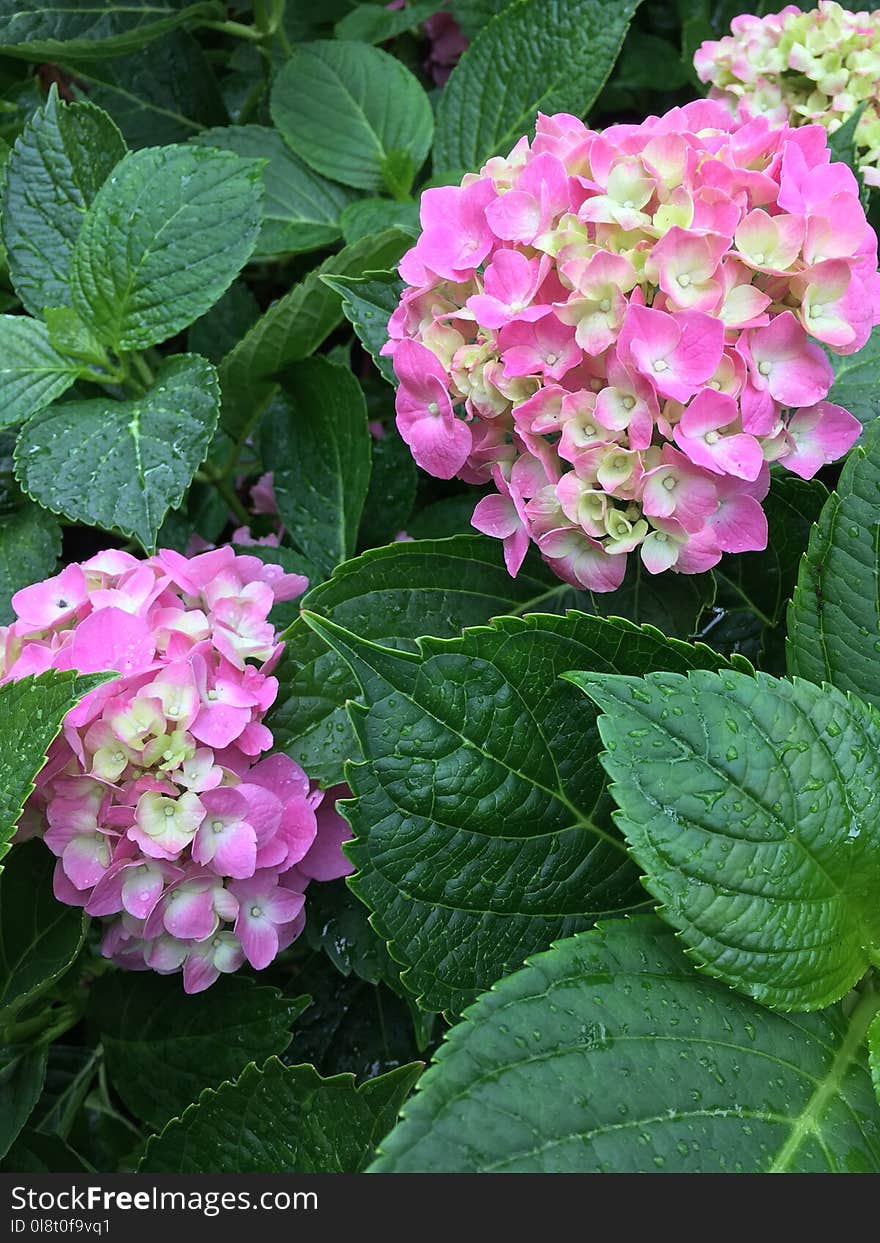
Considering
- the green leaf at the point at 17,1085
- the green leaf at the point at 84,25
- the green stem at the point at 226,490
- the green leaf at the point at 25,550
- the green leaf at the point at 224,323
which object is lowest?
the green leaf at the point at 17,1085

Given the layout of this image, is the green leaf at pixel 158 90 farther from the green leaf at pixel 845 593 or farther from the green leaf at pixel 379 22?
the green leaf at pixel 845 593

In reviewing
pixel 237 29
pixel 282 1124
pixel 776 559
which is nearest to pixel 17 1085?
pixel 282 1124

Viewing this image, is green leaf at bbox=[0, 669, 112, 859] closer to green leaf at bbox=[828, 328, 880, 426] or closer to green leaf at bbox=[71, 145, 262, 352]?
green leaf at bbox=[71, 145, 262, 352]

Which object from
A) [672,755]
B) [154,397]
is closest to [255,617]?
[154,397]

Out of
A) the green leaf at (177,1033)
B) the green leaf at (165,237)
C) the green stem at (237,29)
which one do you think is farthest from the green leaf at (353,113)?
the green leaf at (177,1033)

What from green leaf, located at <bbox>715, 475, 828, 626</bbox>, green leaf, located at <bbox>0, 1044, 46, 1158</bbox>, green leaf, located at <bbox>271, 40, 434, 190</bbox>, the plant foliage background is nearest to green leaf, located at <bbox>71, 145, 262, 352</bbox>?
the plant foliage background

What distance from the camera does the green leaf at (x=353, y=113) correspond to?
1.22 m

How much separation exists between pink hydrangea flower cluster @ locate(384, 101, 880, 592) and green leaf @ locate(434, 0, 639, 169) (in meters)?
0.42

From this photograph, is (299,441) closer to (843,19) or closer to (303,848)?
(303,848)

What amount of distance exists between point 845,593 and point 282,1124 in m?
0.52

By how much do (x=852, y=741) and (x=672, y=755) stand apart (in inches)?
4.5

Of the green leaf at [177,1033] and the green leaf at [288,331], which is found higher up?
the green leaf at [288,331]

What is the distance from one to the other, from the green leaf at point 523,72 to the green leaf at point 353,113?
4 cm

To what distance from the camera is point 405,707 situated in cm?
65
